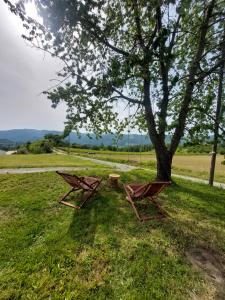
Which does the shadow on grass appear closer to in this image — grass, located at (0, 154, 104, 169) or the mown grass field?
grass, located at (0, 154, 104, 169)

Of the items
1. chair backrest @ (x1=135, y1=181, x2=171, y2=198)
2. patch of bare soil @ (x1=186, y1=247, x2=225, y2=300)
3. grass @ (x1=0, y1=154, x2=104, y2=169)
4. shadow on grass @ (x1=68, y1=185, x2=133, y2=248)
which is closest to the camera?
patch of bare soil @ (x1=186, y1=247, x2=225, y2=300)

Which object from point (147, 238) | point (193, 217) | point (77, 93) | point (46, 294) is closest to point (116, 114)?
point (77, 93)

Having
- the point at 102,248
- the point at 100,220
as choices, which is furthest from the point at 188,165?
the point at 102,248

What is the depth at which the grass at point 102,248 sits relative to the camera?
123 inches

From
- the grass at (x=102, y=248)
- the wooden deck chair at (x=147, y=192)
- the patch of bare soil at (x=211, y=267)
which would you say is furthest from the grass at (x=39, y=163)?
the patch of bare soil at (x=211, y=267)

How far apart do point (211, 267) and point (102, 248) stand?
183 centimetres

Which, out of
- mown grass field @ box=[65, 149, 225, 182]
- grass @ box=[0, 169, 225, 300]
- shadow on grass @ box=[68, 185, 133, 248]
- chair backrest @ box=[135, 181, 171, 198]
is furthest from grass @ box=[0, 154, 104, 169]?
chair backrest @ box=[135, 181, 171, 198]

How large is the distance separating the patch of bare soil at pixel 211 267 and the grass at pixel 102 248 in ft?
0.26

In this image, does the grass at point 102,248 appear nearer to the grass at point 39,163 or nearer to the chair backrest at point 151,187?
the chair backrest at point 151,187

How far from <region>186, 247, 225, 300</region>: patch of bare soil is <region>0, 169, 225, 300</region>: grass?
0.26 ft

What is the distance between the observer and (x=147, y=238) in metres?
4.36

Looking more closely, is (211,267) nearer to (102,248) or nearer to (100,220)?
(102,248)

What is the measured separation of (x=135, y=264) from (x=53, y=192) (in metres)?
4.26

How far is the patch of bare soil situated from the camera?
3.11 metres
